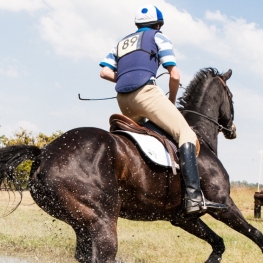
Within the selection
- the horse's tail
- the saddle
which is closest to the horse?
the horse's tail

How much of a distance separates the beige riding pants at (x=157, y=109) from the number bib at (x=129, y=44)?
467mm

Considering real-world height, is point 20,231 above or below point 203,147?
below

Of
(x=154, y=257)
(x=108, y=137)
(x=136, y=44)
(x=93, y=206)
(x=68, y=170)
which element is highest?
(x=136, y=44)

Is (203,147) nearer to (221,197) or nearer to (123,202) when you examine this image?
(221,197)

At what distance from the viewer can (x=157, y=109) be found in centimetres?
647

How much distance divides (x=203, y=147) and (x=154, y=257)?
2.62m

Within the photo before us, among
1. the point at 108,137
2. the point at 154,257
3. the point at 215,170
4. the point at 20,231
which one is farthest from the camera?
the point at 20,231

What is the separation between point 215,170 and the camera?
22.4 ft

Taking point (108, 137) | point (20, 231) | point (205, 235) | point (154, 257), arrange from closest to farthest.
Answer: point (108, 137), point (205, 235), point (154, 257), point (20, 231)

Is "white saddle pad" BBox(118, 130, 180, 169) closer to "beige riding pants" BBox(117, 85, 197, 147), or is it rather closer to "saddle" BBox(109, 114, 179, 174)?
"saddle" BBox(109, 114, 179, 174)

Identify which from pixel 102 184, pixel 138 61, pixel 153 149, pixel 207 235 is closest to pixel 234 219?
pixel 207 235

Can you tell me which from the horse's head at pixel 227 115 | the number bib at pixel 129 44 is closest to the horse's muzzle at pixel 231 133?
the horse's head at pixel 227 115

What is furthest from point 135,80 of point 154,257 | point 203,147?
point 154,257

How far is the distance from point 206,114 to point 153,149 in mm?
1858
